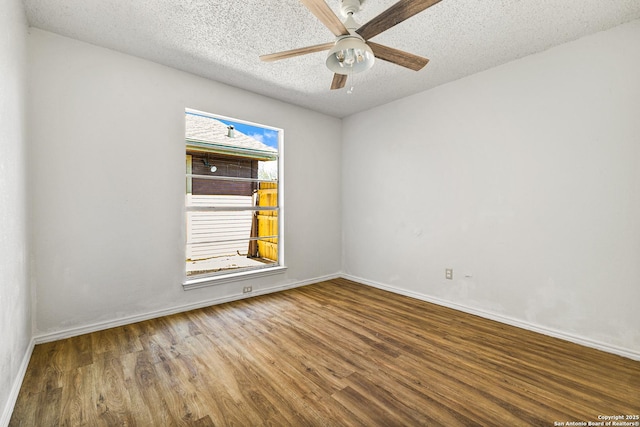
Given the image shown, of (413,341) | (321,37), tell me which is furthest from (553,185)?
(321,37)

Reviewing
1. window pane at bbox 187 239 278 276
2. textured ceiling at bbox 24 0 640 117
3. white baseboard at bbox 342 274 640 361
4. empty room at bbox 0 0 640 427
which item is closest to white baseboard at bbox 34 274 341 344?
empty room at bbox 0 0 640 427

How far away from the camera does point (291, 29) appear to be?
2414 mm

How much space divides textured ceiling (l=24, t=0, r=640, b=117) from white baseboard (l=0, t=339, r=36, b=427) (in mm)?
2720

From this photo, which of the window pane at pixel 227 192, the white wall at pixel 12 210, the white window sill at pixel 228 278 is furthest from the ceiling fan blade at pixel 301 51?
the white window sill at pixel 228 278

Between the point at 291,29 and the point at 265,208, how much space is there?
230cm

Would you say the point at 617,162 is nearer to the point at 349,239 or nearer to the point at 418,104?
the point at 418,104

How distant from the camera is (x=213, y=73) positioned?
10.7 ft

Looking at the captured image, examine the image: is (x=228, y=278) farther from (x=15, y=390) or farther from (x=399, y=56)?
(x=399, y=56)

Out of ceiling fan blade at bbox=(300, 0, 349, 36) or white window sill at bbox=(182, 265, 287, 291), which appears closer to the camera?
ceiling fan blade at bbox=(300, 0, 349, 36)

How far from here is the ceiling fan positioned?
1.62m

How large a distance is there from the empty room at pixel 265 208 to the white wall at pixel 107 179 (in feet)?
0.06

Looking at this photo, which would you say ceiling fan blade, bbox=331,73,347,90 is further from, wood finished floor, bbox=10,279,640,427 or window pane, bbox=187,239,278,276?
window pane, bbox=187,239,278,276

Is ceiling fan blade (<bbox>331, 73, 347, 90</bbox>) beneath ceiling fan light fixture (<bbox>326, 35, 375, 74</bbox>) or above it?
above

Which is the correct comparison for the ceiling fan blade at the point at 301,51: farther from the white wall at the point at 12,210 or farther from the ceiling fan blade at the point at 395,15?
the white wall at the point at 12,210
